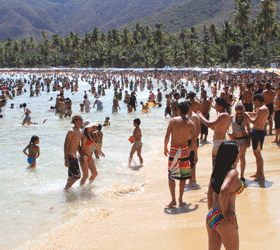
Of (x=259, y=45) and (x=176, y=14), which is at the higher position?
(x=176, y=14)

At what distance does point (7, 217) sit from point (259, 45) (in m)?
66.7

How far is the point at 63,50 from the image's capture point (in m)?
116

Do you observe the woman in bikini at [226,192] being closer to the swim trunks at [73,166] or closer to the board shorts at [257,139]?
the board shorts at [257,139]

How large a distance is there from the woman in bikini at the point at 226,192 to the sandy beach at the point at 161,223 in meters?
0.90

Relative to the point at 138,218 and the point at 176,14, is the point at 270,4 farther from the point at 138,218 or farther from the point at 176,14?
the point at 176,14

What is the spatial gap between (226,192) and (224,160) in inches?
9.1

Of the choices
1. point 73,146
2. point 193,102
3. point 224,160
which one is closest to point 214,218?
point 224,160

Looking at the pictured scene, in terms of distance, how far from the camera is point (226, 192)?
2232 mm

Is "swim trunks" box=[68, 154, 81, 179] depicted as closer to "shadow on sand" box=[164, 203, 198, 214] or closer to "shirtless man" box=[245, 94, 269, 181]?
"shadow on sand" box=[164, 203, 198, 214]

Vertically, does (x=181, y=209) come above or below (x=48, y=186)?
above

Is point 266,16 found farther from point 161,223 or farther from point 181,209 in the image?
point 161,223

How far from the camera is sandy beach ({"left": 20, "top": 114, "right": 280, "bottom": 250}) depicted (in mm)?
3322

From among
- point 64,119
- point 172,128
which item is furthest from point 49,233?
point 64,119

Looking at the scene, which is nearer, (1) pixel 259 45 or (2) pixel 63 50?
(1) pixel 259 45
